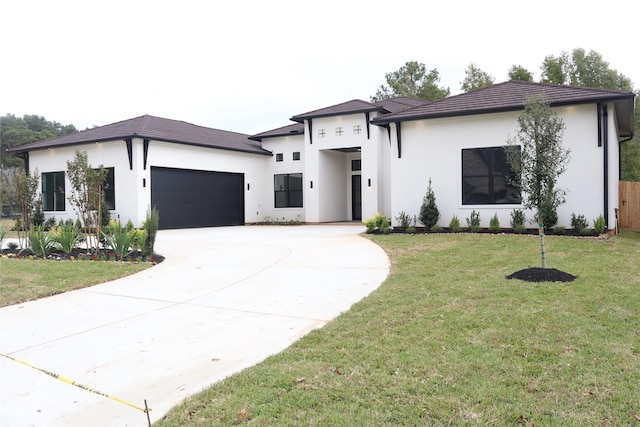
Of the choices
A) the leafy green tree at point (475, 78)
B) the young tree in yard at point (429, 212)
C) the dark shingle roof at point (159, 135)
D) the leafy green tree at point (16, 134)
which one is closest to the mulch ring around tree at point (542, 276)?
the young tree in yard at point (429, 212)

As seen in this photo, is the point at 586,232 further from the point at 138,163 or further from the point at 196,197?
the point at 138,163

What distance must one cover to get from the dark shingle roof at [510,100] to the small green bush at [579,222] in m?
3.26

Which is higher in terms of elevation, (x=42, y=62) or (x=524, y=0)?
(x=524, y=0)

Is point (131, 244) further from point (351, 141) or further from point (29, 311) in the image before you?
point (351, 141)

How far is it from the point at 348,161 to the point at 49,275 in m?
17.4

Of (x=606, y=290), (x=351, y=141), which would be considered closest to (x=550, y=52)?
(x=351, y=141)

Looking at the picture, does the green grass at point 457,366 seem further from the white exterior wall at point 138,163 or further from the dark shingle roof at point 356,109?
the white exterior wall at point 138,163

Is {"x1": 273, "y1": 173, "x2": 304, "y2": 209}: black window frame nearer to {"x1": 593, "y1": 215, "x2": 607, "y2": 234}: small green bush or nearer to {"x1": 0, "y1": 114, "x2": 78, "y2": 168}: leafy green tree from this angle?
{"x1": 593, "y1": 215, "x2": 607, "y2": 234}: small green bush

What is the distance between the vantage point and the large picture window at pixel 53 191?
20.9 m

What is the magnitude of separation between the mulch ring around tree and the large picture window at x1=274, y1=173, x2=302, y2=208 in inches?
656

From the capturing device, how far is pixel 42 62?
454 inches

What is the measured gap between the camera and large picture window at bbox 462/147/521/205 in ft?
44.8

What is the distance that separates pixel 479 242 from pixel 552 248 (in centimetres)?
163

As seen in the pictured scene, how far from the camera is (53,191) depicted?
21.2 m
